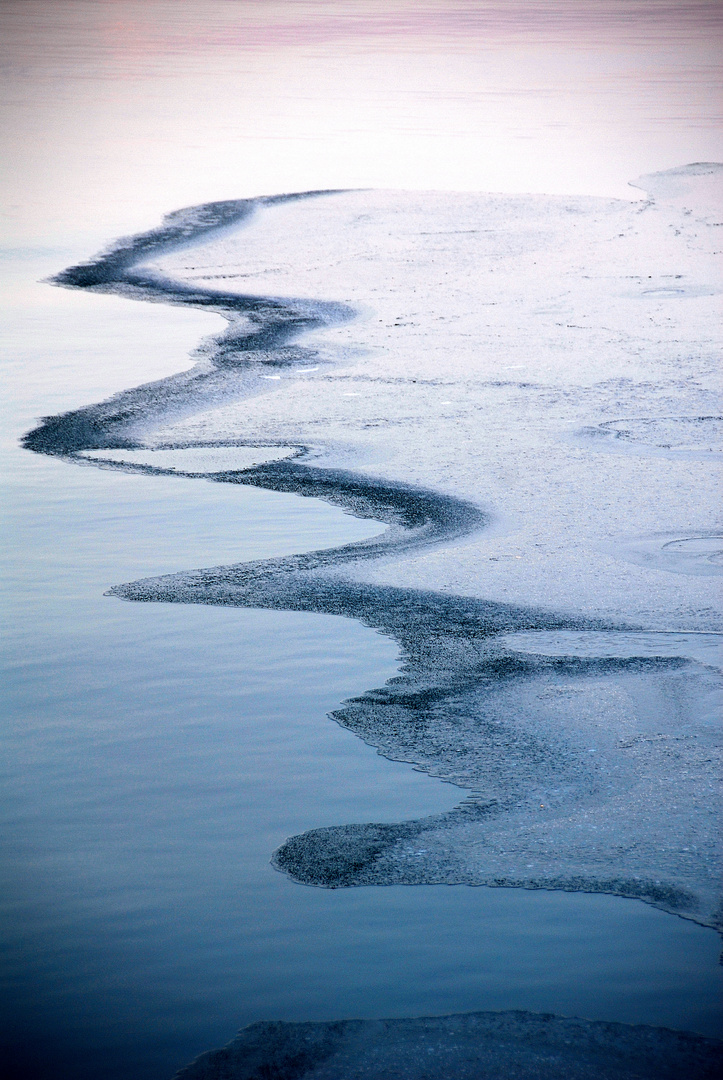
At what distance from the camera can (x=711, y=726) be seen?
4.72 meters

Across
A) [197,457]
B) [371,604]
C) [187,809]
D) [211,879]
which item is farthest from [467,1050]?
[197,457]

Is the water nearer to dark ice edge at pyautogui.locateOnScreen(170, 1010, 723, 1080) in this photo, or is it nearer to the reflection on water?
dark ice edge at pyautogui.locateOnScreen(170, 1010, 723, 1080)

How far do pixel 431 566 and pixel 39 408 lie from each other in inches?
172

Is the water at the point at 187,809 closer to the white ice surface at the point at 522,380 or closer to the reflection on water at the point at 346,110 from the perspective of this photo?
the white ice surface at the point at 522,380

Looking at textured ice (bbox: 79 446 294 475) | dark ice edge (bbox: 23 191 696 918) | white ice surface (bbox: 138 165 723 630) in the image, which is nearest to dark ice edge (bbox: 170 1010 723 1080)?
dark ice edge (bbox: 23 191 696 918)

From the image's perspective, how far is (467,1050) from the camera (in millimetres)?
3234

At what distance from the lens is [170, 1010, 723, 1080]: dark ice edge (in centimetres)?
317

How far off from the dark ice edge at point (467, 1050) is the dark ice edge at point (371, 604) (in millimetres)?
558

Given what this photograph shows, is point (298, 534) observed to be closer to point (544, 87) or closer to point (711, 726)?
point (711, 726)

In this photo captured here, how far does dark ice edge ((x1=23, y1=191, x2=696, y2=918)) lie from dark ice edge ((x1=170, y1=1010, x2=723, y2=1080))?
1.83ft

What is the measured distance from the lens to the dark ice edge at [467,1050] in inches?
125

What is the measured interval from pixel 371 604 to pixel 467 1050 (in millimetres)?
2912

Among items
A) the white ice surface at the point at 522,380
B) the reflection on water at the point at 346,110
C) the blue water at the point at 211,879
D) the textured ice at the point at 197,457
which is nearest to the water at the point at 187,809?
the blue water at the point at 211,879

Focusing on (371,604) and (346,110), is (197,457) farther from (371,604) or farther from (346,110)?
(346,110)
